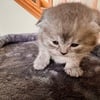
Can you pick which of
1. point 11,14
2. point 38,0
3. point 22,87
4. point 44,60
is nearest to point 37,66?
point 44,60

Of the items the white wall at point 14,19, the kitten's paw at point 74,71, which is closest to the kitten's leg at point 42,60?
the kitten's paw at point 74,71

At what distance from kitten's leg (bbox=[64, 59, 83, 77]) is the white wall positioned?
1.01 metres

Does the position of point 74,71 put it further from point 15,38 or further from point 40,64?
point 15,38

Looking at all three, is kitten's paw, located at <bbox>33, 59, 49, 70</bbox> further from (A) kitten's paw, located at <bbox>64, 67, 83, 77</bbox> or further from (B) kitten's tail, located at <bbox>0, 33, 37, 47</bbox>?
(B) kitten's tail, located at <bbox>0, 33, 37, 47</bbox>

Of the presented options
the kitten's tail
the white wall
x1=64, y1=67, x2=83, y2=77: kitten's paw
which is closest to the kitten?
x1=64, y1=67, x2=83, y2=77: kitten's paw

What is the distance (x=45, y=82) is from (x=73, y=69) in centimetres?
14

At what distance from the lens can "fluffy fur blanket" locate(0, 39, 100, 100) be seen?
102 centimetres

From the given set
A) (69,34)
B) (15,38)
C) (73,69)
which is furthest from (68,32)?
(15,38)

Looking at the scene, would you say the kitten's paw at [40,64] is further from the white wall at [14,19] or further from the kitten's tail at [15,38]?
the white wall at [14,19]

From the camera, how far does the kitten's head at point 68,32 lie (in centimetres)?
102

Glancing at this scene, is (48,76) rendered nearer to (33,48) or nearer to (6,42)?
(33,48)

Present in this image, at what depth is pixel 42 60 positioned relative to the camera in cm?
119

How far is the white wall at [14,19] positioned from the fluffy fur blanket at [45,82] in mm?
930

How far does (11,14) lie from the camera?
236 centimetres
